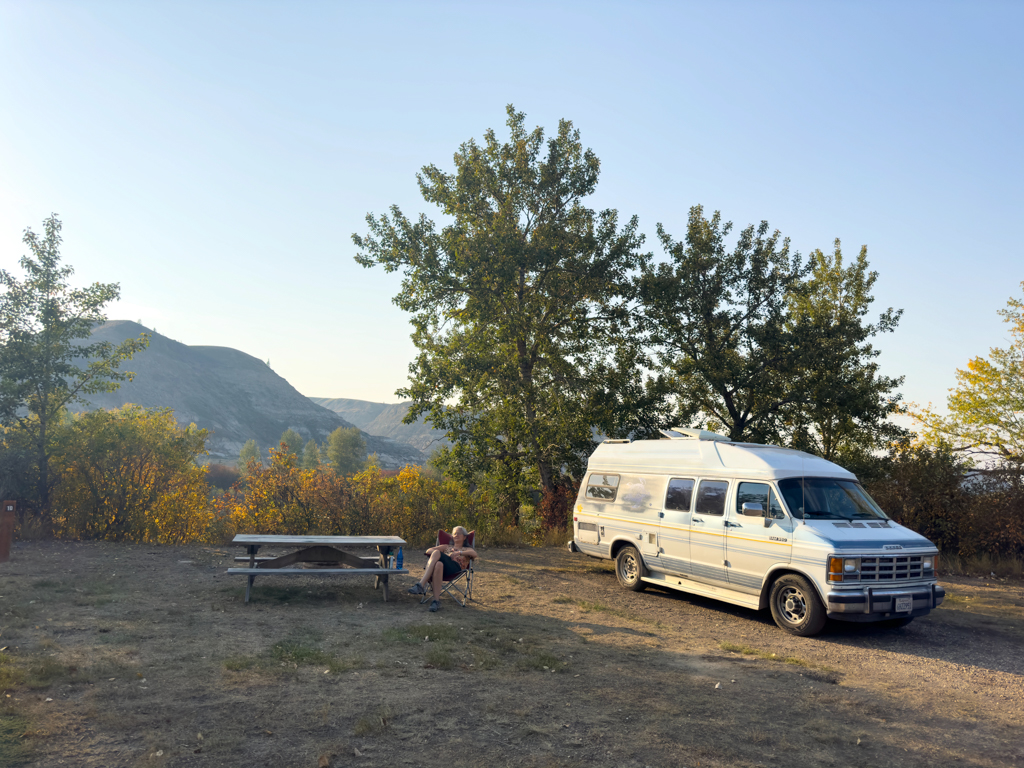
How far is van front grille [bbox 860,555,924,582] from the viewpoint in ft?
26.8

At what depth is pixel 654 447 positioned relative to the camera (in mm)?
11539

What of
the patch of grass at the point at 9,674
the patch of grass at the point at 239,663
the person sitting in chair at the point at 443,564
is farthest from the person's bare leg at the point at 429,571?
the patch of grass at the point at 9,674

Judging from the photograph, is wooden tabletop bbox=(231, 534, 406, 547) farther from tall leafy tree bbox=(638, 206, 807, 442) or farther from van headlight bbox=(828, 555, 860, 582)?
tall leafy tree bbox=(638, 206, 807, 442)

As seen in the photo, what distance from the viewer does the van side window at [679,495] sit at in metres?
10.5

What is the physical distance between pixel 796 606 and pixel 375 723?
611 centimetres

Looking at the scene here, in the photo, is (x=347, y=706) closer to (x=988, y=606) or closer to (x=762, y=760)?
(x=762, y=760)

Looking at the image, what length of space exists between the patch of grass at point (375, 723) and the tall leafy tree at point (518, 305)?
14.7 m

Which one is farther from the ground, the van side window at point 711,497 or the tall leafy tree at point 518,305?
the tall leafy tree at point 518,305

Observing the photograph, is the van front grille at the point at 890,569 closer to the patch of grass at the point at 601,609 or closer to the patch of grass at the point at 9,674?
the patch of grass at the point at 601,609

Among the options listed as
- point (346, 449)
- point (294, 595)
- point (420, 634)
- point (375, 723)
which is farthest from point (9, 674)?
point (346, 449)

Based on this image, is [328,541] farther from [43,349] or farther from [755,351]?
[755,351]

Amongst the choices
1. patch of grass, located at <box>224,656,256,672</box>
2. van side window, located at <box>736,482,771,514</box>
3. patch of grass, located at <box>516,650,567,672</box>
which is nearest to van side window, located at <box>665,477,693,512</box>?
van side window, located at <box>736,482,771,514</box>

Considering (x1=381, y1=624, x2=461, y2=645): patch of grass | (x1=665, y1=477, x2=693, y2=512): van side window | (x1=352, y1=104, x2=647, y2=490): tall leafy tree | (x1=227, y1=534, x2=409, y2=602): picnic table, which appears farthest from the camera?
(x1=352, y1=104, x2=647, y2=490): tall leafy tree

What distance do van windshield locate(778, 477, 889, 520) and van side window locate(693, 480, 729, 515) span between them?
37.3 inches
